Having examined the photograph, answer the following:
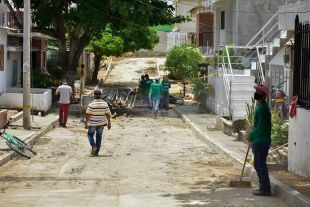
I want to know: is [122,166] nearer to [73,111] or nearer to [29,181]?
[29,181]

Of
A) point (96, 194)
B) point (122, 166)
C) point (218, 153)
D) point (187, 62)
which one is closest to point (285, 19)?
point (218, 153)

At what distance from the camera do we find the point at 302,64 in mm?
11664

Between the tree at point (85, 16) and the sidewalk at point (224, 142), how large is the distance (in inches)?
189

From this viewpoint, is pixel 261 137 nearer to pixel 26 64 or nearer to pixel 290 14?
pixel 290 14

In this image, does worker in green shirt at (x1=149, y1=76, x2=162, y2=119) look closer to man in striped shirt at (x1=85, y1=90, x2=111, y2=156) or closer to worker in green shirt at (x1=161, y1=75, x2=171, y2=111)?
worker in green shirt at (x1=161, y1=75, x2=171, y2=111)

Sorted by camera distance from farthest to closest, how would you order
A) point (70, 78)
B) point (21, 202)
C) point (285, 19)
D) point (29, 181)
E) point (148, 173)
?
point (70, 78)
point (285, 19)
point (148, 173)
point (29, 181)
point (21, 202)

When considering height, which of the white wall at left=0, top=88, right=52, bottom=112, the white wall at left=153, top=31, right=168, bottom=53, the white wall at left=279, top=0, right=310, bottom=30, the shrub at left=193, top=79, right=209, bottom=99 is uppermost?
the white wall at left=153, top=31, right=168, bottom=53

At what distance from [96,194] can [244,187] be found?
102 inches

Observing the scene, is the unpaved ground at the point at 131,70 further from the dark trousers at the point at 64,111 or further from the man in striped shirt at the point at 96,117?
the man in striped shirt at the point at 96,117

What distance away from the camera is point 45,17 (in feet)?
102

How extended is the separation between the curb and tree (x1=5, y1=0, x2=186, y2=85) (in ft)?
22.6

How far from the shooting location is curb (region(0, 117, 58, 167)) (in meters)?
14.1

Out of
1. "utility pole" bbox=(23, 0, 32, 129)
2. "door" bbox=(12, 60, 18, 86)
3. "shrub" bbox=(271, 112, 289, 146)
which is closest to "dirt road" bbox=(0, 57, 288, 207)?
"utility pole" bbox=(23, 0, 32, 129)

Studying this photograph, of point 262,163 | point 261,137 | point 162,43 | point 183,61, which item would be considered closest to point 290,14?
point 261,137
